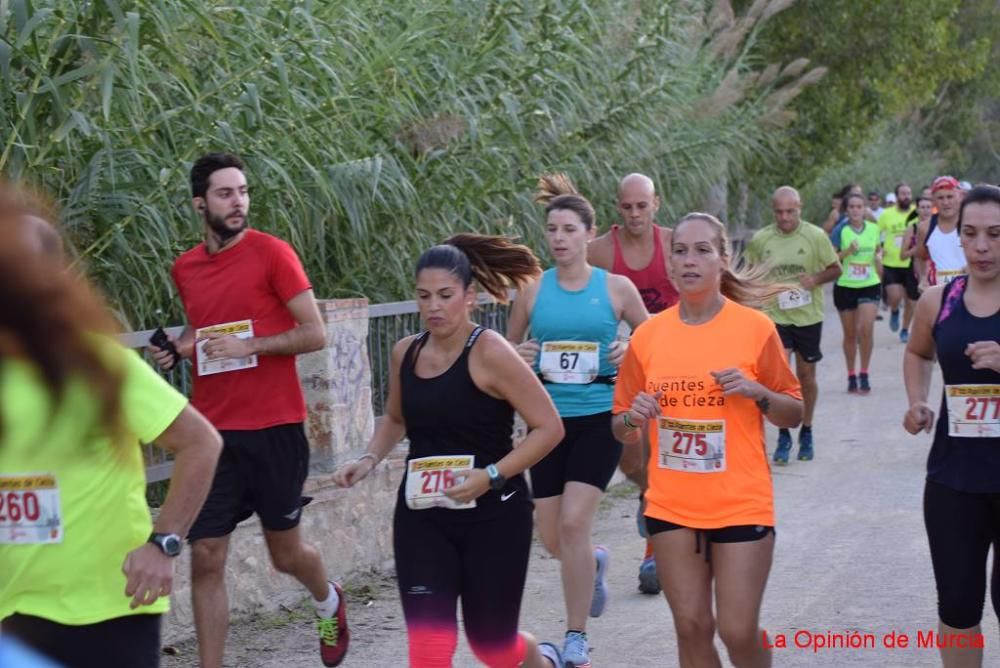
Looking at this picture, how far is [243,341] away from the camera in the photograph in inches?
242

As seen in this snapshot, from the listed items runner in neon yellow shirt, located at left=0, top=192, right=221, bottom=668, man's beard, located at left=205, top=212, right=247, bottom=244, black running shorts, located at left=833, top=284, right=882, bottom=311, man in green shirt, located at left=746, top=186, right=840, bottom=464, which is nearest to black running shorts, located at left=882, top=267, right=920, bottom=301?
black running shorts, located at left=833, top=284, right=882, bottom=311

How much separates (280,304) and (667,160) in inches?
362

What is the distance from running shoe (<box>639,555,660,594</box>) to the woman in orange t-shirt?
2629 mm

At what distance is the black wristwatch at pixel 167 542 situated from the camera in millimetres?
3680

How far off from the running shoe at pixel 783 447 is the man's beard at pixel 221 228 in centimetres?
640

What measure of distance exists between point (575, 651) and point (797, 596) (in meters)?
1.64

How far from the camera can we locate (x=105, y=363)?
2.10m

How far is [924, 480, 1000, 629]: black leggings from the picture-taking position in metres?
5.23

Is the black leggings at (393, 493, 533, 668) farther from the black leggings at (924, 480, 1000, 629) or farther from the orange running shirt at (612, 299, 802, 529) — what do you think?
the black leggings at (924, 480, 1000, 629)

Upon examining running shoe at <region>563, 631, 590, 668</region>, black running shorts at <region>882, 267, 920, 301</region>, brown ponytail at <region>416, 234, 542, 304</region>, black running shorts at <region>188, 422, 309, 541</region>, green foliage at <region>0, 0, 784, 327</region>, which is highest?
green foliage at <region>0, 0, 784, 327</region>

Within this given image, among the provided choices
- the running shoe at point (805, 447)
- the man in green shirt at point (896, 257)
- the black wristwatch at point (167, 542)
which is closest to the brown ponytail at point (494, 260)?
the black wristwatch at point (167, 542)

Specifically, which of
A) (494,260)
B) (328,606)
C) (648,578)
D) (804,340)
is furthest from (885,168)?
(494,260)

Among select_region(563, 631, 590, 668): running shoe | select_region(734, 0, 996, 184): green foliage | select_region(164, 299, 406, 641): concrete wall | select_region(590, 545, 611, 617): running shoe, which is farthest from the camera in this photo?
select_region(734, 0, 996, 184): green foliage

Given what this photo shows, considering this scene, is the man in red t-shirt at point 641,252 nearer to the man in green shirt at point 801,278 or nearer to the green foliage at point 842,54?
the man in green shirt at point 801,278
